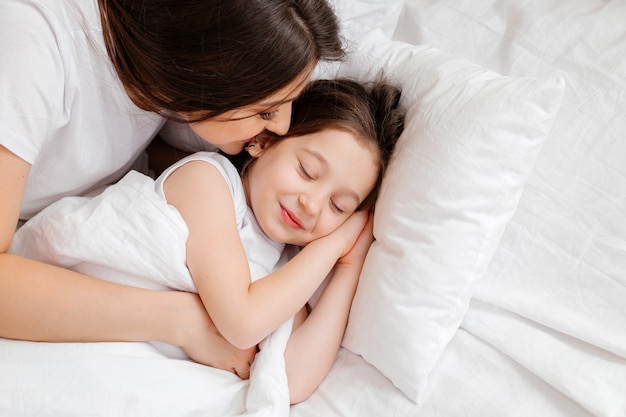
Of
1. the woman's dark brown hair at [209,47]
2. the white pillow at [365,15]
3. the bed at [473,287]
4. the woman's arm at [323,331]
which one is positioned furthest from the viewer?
the white pillow at [365,15]

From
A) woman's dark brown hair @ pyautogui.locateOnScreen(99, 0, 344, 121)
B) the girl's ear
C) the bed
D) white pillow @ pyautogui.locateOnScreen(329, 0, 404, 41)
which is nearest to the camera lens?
woman's dark brown hair @ pyautogui.locateOnScreen(99, 0, 344, 121)

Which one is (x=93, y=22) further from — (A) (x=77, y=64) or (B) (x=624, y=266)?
(B) (x=624, y=266)

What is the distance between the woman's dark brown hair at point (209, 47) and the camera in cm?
89

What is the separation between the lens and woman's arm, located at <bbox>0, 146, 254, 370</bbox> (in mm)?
970

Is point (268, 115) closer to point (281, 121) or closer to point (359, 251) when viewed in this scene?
point (281, 121)

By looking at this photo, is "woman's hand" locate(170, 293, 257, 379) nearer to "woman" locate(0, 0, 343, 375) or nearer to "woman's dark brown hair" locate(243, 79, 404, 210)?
"woman" locate(0, 0, 343, 375)

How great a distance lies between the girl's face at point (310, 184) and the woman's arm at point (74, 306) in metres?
0.23

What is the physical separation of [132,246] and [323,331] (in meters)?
0.37

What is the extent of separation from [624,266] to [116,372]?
875 mm

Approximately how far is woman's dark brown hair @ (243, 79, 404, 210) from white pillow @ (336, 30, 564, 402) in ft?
0.28

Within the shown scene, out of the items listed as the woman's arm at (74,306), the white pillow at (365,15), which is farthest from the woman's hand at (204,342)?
the white pillow at (365,15)

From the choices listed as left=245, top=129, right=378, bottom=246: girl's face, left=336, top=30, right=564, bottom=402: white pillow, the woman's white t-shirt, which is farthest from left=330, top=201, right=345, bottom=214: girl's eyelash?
the woman's white t-shirt

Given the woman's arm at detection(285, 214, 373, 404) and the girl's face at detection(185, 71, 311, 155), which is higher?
the girl's face at detection(185, 71, 311, 155)

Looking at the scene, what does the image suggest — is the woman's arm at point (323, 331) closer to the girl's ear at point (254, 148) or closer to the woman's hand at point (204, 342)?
the woman's hand at point (204, 342)
